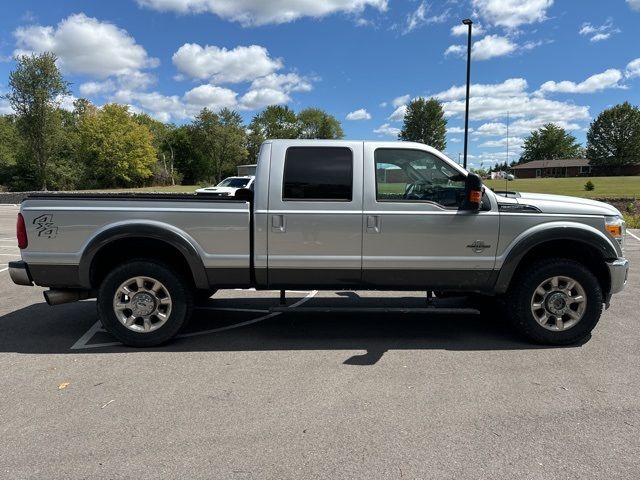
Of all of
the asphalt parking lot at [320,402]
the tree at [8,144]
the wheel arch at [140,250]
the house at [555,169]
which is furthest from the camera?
the house at [555,169]

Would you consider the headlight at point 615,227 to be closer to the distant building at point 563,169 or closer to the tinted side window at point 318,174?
the tinted side window at point 318,174

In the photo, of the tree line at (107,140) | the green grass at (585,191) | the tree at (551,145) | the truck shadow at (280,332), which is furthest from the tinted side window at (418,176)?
the tree at (551,145)

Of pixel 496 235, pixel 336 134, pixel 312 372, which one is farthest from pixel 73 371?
pixel 336 134

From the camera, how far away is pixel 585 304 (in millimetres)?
4586

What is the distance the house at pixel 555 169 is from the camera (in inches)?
3816

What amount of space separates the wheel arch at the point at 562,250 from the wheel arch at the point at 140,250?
3.00 metres

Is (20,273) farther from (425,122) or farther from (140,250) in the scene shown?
(425,122)

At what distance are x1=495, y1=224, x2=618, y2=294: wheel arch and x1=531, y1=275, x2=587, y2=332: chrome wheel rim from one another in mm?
273

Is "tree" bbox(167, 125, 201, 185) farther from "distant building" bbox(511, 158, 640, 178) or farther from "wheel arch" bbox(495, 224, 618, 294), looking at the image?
"wheel arch" bbox(495, 224, 618, 294)

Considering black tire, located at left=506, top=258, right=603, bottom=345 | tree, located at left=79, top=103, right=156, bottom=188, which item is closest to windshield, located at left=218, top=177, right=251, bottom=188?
black tire, located at left=506, top=258, right=603, bottom=345

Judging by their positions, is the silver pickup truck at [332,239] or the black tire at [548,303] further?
the black tire at [548,303]

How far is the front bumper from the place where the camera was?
450cm

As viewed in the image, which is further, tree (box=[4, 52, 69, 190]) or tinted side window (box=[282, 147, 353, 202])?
tree (box=[4, 52, 69, 190])

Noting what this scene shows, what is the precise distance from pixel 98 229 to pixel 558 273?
4.49 m
